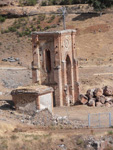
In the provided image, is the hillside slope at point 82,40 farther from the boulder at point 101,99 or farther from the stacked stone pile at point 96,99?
the boulder at point 101,99

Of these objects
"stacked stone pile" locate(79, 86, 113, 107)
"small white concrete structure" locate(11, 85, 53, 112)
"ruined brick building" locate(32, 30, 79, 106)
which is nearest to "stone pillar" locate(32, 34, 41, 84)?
"ruined brick building" locate(32, 30, 79, 106)

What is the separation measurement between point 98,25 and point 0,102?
92.8 feet

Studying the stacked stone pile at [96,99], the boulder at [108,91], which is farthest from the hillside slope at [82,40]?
the stacked stone pile at [96,99]

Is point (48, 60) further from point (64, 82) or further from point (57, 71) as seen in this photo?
point (64, 82)

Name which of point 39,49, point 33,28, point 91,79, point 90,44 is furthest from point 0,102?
point 33,28

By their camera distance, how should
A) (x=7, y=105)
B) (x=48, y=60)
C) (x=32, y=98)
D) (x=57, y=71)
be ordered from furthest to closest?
(x=48, y=60) → (x=57, y=71) → (x=7, y=105) → (x=32, y=98)

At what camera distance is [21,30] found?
64688 mm

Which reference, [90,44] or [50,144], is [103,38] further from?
[50,144]

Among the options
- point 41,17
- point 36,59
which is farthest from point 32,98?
point 41,17

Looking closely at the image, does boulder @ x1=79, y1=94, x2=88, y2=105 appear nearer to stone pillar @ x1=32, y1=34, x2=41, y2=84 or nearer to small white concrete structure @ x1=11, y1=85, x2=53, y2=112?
stone pillar @ x1=32, y1=34, x2=41, y2=84

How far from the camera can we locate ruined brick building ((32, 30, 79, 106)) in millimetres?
35906

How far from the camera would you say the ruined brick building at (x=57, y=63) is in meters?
35.9

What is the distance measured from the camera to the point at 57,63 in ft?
118

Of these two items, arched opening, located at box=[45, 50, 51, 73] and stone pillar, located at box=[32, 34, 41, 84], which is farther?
arched opening, located at box=[45, 50, 51, 73]
